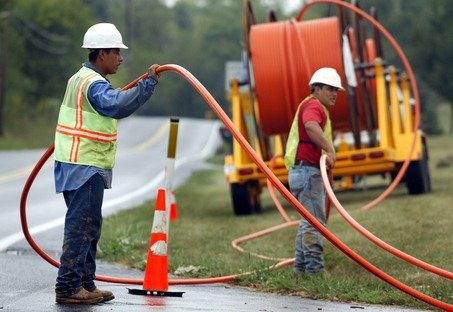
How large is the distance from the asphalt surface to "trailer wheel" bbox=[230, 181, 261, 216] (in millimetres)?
6022

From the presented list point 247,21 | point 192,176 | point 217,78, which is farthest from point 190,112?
point 247,21

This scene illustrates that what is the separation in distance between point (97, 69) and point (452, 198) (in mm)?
8389

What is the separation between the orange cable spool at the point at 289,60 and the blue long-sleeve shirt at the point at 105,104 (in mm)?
7101

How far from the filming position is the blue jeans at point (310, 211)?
8.17 metres

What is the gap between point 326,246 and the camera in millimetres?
9914

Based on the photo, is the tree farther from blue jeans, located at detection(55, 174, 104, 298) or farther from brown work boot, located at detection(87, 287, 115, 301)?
blue jeans, located at detection(55, 174, 104, 298)

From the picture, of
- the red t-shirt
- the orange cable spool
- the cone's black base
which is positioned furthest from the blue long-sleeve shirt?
the orange cable spool

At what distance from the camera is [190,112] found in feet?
349

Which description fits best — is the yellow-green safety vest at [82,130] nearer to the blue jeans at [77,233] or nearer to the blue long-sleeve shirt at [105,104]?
the blue long-sleeve shirt at [105,104]

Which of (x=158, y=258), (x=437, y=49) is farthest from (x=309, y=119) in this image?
(x=437, y=49)

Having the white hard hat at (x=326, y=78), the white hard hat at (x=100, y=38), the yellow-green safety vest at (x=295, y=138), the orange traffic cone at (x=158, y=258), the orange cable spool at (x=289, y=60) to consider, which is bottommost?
the orange traffic cone at (x=158, y=258)

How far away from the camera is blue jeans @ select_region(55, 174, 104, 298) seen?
6.36 meters

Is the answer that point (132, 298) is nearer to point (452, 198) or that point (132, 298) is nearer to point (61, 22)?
point (452, 198)

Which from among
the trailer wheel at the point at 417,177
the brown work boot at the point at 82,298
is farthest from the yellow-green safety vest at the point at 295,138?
the trailer wheel at the point at 417,177
